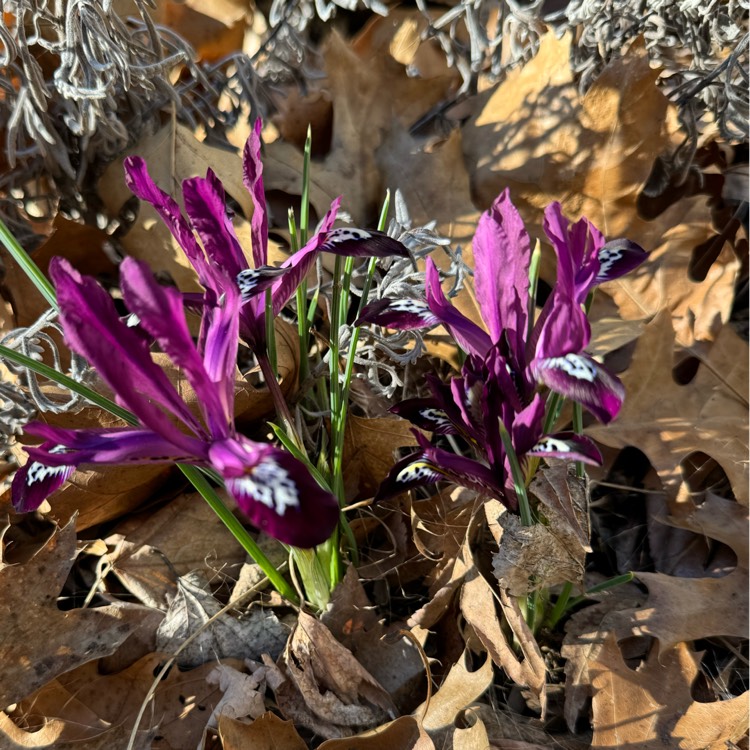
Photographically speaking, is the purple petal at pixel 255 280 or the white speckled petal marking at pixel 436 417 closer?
the purple petal at pixel 255 280

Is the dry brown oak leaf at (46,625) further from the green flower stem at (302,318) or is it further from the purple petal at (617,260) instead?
the purple petal at (617,260)

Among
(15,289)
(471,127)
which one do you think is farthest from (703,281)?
(15,289)

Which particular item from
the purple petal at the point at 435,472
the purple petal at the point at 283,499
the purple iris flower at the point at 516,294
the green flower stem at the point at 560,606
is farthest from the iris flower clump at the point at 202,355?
the green flower stem at the point at 560,606

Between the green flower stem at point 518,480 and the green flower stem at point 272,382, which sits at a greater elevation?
the green flower stem at point 272,382

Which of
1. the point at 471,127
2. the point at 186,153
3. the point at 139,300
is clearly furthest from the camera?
the point at 471,127

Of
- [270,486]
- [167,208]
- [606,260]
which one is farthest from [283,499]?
[606,260]

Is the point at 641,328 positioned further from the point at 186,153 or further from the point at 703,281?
the point at 186,153

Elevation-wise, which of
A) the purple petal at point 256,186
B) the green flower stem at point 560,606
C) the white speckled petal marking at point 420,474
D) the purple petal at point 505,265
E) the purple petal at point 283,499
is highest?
the purple petal at point 256,186
